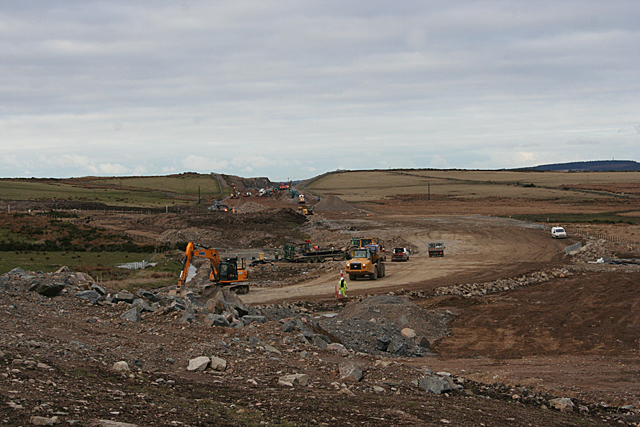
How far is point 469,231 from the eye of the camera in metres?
64.6

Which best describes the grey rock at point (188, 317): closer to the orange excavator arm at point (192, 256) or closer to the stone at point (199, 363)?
the stone at point (199, 363)

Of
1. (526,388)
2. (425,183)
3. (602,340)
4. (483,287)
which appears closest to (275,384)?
(526,388)

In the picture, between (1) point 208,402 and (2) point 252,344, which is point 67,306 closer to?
(2) point 252,344

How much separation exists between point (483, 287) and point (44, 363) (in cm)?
2871

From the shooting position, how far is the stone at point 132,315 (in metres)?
16.5

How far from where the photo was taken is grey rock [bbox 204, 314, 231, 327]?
16.4 metres

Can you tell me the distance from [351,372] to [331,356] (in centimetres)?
246

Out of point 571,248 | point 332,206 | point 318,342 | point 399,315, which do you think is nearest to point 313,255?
point 571,248

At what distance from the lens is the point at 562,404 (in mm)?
12406

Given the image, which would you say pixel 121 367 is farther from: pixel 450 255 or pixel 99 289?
pixel 450 255

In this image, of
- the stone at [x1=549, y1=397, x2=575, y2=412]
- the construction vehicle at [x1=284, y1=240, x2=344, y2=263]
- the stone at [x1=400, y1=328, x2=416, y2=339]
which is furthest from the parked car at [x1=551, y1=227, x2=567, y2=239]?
the stone at [x1=549, y1=397, x2=575, y2=412]

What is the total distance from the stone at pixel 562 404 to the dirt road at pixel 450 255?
62.0 ft

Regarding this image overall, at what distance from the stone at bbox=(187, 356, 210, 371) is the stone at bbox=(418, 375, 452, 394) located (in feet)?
15.9

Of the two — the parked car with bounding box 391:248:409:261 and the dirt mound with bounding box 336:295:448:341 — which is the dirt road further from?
the dirt mound with bounding box 336:295:448:341
